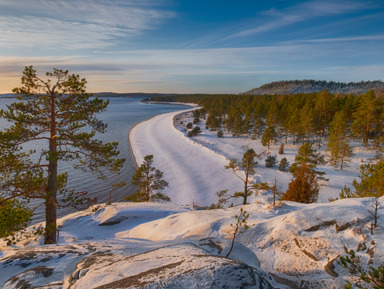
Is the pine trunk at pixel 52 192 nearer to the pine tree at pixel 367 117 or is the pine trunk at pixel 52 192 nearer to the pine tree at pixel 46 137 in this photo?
the pine tree at pixel 46 137

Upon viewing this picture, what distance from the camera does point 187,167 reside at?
124ft

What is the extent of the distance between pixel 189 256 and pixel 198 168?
3254cm

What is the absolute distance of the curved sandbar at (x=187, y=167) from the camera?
28.8m

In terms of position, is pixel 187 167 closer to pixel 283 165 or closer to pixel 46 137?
pixel 283 165

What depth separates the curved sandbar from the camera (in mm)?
28797

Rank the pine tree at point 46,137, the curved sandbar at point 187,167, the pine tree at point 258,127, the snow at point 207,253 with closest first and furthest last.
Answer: the snow at point 207,253 < the pine tree at point 46,137 < the curved sandbar at point 187,167 < the pine tree at point 258,127

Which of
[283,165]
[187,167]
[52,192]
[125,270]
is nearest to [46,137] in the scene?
[52,192]

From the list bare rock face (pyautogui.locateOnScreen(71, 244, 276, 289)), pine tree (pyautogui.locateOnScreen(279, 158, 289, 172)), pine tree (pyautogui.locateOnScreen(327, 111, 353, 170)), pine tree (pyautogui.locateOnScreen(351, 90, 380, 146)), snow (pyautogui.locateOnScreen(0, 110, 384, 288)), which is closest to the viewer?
bare rock face (pyautogui.locateOnScreen(71, 244, 276, 289))

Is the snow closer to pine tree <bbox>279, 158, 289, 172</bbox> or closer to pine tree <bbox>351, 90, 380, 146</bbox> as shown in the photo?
pine tree <bbox>279, 158, 289, 172</bbox>

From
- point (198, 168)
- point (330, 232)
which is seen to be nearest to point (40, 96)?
point (330, 232)

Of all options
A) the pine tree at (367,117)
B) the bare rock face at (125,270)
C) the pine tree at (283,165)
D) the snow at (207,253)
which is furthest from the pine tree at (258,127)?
the bare rock face at (125,270)

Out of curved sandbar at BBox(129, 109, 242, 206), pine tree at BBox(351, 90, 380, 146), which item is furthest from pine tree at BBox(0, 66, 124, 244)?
pine tree at BBox(351, 90, 380, 146)

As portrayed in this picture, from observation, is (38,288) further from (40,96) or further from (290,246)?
(40,96)

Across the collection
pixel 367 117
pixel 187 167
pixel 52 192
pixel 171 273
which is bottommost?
pixel 187 167
